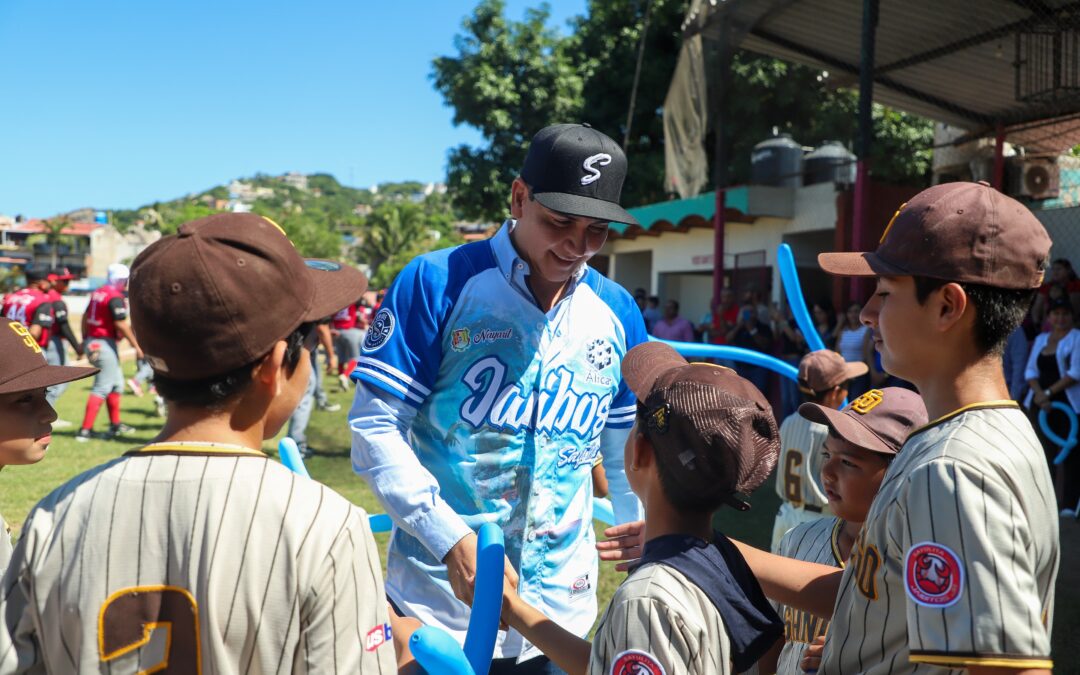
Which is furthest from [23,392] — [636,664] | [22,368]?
[636,664]

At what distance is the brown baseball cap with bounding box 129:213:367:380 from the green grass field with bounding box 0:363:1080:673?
13.3ft

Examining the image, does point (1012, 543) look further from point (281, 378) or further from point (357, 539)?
point (281, 378)

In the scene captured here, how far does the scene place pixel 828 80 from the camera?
10906 millimetres

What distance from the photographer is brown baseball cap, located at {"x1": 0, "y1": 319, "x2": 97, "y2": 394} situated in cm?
249

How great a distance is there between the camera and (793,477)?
15.4 feet

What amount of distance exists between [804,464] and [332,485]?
15.9 feet

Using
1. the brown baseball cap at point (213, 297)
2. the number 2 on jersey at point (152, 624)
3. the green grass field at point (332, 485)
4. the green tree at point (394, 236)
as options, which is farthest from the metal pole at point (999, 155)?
the green tree at point (394, 236)

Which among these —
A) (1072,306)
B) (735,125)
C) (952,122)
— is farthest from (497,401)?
(735,125)

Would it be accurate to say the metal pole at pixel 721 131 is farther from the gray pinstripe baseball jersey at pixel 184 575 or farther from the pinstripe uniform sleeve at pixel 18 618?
the pinstripe uniform sleeve at pixel 18 618

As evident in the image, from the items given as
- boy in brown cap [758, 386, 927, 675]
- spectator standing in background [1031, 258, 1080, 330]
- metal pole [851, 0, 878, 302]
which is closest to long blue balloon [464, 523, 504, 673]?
boy in brown cap [758, 386, 927, 675]

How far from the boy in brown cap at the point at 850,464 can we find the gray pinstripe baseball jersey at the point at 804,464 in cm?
190

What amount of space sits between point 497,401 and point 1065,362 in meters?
6.99

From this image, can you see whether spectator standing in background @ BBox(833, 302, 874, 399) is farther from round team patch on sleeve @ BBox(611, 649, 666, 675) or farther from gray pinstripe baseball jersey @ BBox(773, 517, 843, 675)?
round team patch on sleeve @ BBox(611, 649, 666, 675)

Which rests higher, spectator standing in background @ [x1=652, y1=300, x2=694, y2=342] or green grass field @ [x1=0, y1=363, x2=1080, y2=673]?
spectator standing in background @ [x1=652, y1=300, x2=694, y2=342]
